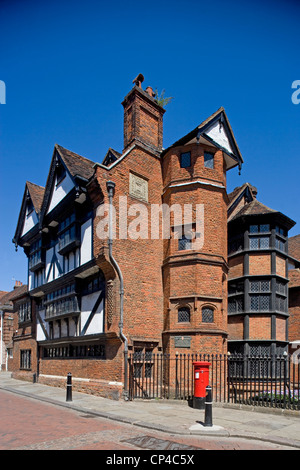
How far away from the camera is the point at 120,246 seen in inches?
651

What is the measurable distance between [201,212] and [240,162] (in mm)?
3823

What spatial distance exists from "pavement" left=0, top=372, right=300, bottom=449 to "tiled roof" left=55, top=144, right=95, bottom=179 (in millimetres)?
9442

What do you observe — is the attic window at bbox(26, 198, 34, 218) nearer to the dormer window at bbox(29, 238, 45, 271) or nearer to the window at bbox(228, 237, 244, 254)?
the dormer window at bbox(29, 238, 45, 271)

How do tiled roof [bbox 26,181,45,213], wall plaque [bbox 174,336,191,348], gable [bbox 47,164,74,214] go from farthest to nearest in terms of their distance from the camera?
tiled roof [bbox 26,181,45,213]
gable [bbox 47,164,74,214]
wall plaque [bbox 174,336,191,348]

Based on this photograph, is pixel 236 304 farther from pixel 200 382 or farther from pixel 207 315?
pixel 200 382

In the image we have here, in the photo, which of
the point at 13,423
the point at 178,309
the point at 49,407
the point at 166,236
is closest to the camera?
the point at 13,423

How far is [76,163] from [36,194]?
7.16 metres

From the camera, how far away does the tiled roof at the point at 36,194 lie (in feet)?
82.2

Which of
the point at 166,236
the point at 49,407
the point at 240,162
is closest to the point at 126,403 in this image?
the point at 49,407

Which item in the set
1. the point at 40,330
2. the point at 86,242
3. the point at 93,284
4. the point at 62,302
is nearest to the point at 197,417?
the point at 93,284

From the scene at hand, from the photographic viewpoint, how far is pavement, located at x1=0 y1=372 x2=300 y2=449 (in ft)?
29.8

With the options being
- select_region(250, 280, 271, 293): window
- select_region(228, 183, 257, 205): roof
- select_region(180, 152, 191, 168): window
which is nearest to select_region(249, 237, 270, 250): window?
select_region(250, 280, 271, 293): window

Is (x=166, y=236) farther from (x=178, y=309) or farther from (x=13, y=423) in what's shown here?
(x=13, y=423)

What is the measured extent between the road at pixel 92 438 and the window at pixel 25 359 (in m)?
14.8
